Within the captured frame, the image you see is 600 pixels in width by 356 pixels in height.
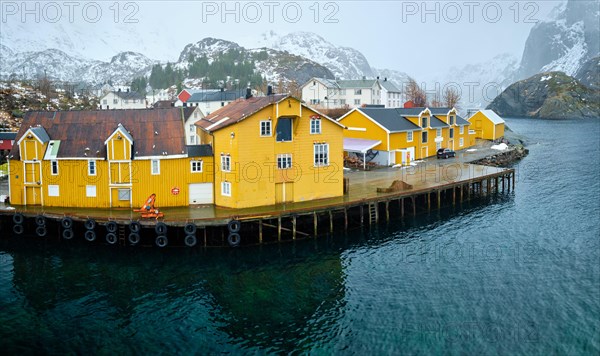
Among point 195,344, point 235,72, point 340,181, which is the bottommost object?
point 195,344

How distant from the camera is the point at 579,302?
98.2ft

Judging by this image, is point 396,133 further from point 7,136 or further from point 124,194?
point 7,136

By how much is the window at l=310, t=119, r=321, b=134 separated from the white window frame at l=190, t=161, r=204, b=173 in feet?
29.8

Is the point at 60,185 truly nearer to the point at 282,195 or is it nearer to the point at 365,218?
the point at 282,195

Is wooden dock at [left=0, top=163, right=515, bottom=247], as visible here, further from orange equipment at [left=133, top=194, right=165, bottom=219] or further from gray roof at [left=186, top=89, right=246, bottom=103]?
gray roof at [left=186, top=89, right=246, bottom=103]

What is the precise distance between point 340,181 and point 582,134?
97.9 meters

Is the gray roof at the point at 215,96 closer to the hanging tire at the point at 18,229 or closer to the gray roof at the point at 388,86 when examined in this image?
the gray roof at the point at 388,86

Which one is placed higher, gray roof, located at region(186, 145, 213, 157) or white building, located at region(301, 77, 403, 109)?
white building, located at region(301, 77, 403, 109)

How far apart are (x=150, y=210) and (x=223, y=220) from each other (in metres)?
5.57

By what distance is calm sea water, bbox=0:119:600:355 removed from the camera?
26.2 metres

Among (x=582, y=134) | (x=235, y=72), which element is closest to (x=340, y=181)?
(x=582, y=134)

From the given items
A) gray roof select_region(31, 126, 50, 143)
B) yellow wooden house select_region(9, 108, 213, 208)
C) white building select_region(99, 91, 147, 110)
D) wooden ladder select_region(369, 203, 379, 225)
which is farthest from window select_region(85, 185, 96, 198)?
white building select_region(99, 91, 147, 110)

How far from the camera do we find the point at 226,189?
42844 millimetres

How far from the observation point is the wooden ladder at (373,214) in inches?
1806
